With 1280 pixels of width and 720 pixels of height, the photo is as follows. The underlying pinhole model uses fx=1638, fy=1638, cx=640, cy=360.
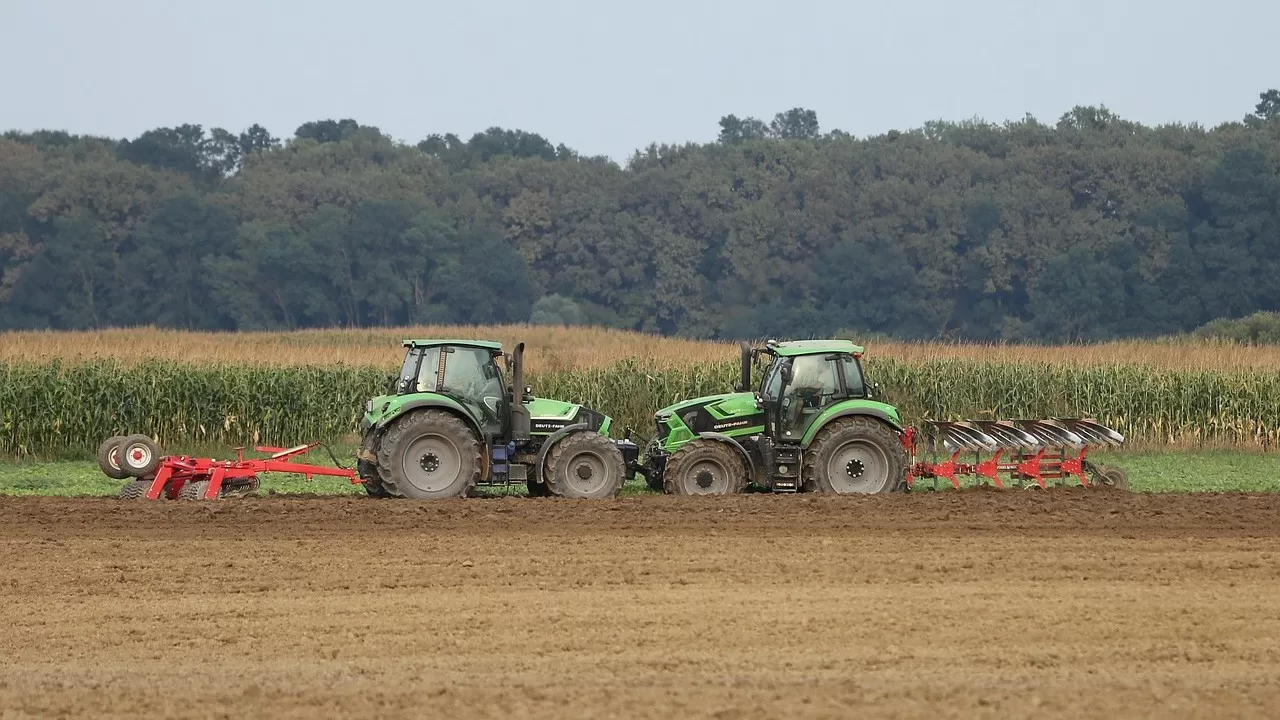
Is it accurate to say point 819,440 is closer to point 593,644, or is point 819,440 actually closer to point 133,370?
point 593,644

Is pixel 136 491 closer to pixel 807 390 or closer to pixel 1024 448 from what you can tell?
pixel 807 390

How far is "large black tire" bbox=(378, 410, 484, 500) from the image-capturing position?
1661 centimetres

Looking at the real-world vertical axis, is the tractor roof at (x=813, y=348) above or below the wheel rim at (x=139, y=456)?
above

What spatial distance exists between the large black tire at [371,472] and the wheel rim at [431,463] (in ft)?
1.07

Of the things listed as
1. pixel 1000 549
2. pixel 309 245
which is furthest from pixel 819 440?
pixel 309 245

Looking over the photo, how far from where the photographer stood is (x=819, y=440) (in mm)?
17234

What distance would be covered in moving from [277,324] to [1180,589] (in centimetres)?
6225

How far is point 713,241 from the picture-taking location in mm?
74000

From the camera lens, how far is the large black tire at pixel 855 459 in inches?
679

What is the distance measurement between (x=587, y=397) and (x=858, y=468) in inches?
379

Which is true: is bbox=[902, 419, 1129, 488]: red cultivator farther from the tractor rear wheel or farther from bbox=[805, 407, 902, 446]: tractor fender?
bbox=[805, 407, 902, 446]: tractor fender

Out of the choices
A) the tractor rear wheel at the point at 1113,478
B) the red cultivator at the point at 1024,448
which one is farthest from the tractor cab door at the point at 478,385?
the tractor rear wheel at the point at 1113,478

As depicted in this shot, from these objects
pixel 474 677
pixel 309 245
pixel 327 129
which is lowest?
pixel 474 677

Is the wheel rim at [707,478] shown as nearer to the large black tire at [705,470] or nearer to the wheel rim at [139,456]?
the large black tire at [705,470]
